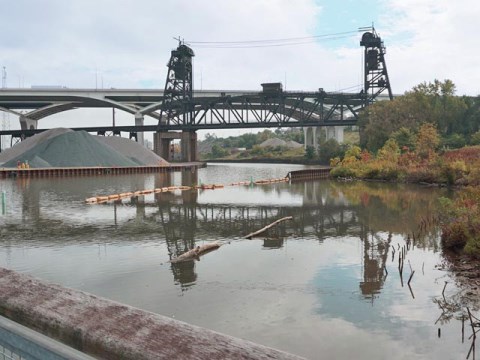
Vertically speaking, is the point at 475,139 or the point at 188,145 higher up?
the point at 188,145

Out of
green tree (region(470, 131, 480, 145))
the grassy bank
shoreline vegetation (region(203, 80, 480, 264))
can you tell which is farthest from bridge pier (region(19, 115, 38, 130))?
green tree (region(470, 131, 480, 145))

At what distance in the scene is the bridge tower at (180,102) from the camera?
339ft

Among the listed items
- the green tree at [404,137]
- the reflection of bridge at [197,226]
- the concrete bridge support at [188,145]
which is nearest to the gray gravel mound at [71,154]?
the concrete bridge support at [188,145]

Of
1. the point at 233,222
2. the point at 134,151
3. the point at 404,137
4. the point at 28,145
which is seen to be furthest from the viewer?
the point at 134,151

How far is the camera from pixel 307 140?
135 m

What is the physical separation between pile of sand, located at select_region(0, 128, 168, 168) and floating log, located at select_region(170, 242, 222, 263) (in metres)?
54.8

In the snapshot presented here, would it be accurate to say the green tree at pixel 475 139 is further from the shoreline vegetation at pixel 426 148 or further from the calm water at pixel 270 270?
the calm water at pixel 270 270

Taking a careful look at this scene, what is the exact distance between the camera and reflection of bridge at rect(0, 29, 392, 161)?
9523 centimetres

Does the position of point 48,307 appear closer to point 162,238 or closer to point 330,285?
point 330,285

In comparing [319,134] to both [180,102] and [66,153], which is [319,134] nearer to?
[180,102]

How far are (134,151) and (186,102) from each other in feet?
65.7

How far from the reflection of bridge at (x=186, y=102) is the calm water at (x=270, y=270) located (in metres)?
71.1

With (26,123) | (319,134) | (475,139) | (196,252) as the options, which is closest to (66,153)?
(475,139)

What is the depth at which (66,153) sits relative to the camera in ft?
229
